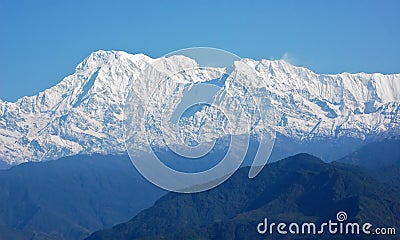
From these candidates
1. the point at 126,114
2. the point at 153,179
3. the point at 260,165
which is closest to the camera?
the point at 153,179

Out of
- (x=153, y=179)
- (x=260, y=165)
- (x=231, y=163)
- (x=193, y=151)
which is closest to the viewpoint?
(x=153, y=179)

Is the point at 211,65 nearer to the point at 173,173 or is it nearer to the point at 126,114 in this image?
the point at 173,173

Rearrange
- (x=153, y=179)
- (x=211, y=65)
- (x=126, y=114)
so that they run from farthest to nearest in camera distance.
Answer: (x=126, y=114)
(x=211, y=65)
(x=153, y=179)

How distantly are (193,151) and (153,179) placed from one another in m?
56.1

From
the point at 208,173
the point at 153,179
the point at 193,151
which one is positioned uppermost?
the point at 193,151

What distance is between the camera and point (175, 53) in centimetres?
6806

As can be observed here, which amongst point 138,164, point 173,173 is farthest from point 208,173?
point 138,164

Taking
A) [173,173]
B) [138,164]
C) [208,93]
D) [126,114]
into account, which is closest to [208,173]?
[173,173]

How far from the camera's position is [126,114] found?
312ft

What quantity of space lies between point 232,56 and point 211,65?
4.42m

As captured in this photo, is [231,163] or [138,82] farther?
[231,163]

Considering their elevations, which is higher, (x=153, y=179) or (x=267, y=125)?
(x=267, y=125)

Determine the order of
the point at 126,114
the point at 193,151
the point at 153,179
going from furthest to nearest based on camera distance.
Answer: the point at 193,151 → the point at 126,114 → the point at 153,179

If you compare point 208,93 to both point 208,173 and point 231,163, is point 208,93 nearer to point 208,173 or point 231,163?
point 231,163
